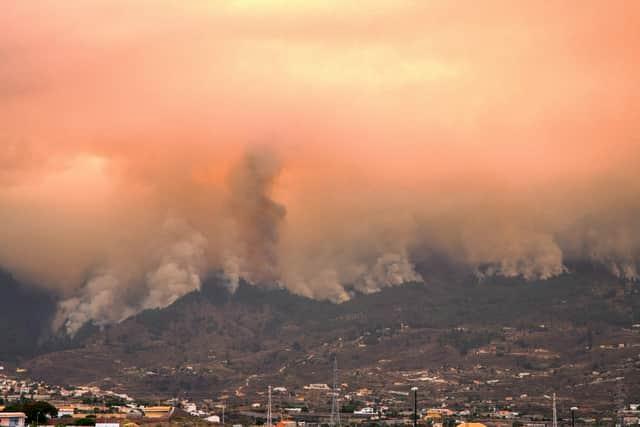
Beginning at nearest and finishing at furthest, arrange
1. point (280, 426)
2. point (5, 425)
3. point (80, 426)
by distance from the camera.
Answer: point (5, 425)
point (80, 426)
point (280, 426)

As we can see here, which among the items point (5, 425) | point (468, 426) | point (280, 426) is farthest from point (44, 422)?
point (468, 426)

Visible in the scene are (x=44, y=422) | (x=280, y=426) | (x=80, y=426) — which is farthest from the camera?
(x=280, y=426)

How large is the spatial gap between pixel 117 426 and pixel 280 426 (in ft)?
122

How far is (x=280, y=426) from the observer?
195m

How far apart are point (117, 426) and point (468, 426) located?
5355cm

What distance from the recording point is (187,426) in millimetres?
197875

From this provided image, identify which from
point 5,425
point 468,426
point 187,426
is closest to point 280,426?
point 187,426

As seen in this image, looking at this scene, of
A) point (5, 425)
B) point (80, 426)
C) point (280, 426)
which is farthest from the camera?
point (280, 426)

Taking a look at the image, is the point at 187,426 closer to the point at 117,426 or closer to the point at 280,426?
the point at 280,426

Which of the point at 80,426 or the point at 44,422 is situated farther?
the point at 44,422

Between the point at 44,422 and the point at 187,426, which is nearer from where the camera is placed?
the point at 44,422

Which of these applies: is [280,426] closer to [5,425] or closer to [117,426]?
[117,426]

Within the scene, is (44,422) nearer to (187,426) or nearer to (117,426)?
(117,426)

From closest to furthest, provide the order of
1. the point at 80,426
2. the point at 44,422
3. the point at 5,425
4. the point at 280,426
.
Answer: the point at 5,425, the point at 80,426, the point at 44,422, the point at 280,426
